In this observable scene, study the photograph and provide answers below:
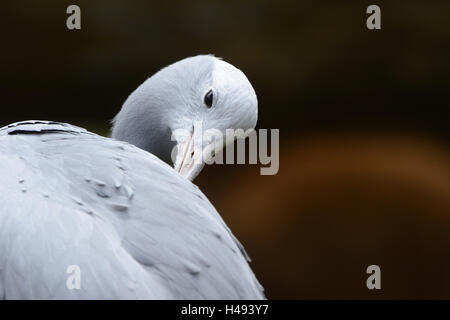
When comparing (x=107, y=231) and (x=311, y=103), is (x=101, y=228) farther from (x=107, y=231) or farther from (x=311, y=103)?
(x=311, y=103)

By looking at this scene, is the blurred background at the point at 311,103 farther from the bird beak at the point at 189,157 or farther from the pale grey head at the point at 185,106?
the bird beak at the point at 189,157

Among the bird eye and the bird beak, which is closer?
the bird beak

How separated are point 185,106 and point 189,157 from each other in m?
0.20

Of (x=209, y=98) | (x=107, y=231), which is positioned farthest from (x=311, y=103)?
(x=107, y=231)

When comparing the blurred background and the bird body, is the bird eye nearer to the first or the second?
the bird body

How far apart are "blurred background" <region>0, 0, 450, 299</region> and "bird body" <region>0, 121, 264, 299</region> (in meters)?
1.85

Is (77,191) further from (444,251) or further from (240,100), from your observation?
(444,251)

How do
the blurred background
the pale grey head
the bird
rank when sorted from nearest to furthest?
the bird, the pale grey head, the blurred background

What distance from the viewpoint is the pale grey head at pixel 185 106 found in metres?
1.83

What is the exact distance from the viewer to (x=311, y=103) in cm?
332

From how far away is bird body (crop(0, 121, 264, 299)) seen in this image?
1059 mm

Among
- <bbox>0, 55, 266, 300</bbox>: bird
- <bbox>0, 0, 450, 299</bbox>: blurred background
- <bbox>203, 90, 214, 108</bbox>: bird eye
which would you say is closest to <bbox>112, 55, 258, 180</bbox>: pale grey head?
<bbox>203, 90, 214, 108</bbox>: bird eye

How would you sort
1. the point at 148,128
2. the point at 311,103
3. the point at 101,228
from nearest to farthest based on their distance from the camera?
the point at 101,228, the point at 148,128, the point at 311,103

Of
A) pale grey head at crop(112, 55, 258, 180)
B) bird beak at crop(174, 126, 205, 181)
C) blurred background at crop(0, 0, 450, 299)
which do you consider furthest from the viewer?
blurred background at crop(0, 0, 450, 299)
